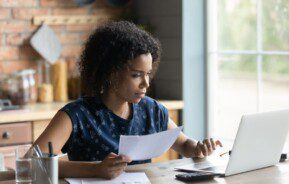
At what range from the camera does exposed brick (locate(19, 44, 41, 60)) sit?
463 cm

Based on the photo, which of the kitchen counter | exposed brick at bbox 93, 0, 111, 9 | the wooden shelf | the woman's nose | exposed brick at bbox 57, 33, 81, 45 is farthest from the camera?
exposed brick at bbox 93, 0, 111, 9

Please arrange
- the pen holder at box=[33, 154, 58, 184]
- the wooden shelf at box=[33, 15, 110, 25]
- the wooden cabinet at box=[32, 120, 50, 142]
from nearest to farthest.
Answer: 1. the pen holder at box=[33, 154, 58, 184]
2. the wooden cabinet at box=[32, 120, 50, 142]
3. the wooden shelf at box=[33, 15, 110, 25]

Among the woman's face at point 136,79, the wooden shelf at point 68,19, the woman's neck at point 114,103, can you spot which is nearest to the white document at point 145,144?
the woman's face at point 136,79

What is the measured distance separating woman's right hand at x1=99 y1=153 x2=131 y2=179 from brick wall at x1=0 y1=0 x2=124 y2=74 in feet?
7.49

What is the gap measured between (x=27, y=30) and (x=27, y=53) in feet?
0.53

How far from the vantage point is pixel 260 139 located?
8.55ft

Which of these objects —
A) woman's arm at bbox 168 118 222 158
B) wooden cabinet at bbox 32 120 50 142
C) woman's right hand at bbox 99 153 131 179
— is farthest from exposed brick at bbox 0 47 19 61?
woman's right hand at bbox 99 153 131 179

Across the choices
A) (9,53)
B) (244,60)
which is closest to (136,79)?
(244,60)

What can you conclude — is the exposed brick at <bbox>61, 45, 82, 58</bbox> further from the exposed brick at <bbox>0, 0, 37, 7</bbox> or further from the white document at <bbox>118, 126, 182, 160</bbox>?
the white document at <bbox>118, 126, 182, 160</bbox>

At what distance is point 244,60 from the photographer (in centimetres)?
450

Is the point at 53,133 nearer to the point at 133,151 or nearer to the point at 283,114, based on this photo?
the point at 133,151

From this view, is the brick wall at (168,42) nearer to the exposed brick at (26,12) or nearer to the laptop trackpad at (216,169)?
the exposed brick at (26,12)

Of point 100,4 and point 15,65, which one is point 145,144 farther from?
point 100,4

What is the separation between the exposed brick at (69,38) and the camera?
482 centimetres
